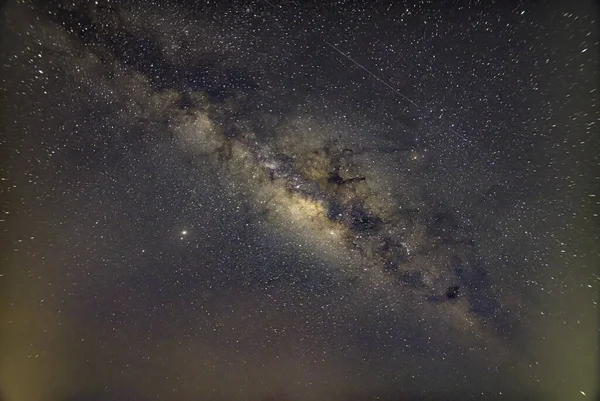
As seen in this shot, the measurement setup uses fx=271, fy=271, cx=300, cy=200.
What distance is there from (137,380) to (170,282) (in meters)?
0.77

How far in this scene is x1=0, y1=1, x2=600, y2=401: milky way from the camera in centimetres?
136

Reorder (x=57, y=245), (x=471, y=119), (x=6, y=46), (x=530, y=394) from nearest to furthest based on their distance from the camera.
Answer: (x=6, y=46), (x=471, y=119), (x=57, y=245), (x=530, y=394)

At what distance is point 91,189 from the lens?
1509 millimetres

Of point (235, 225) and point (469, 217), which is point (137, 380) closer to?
point (235, 225)

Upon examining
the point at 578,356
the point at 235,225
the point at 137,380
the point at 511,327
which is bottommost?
the point at 137,380

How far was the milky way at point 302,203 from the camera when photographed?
1.36 meters

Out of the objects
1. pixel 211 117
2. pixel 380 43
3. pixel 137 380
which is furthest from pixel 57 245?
pixel 380 43

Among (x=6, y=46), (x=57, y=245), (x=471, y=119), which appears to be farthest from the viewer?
(x=57, y=245)

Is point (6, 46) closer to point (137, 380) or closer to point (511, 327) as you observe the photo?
point (137, 380)

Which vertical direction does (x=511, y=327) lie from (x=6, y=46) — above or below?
below

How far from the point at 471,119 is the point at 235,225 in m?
1.41

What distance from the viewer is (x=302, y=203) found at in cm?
152

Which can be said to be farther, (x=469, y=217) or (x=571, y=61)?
(x=469, y=217)

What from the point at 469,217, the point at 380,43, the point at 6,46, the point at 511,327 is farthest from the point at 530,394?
the point at 6,46
